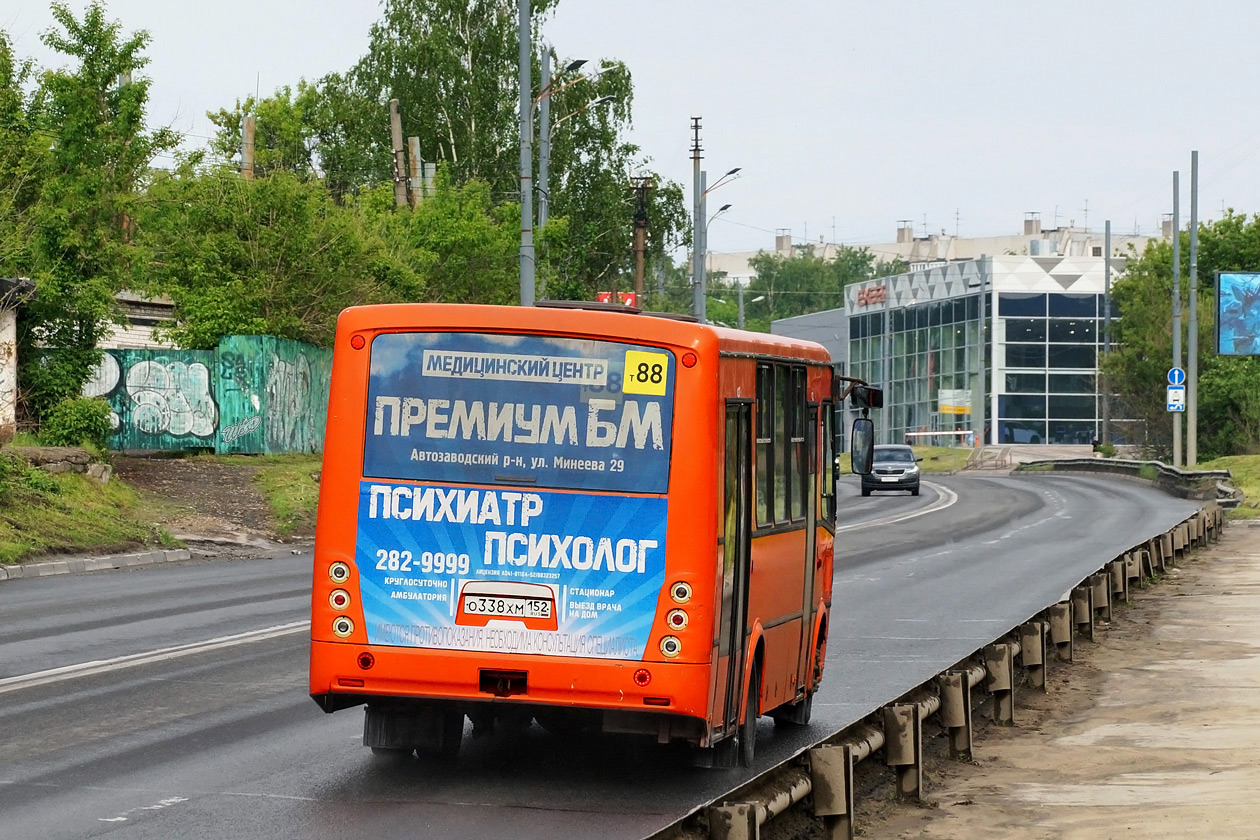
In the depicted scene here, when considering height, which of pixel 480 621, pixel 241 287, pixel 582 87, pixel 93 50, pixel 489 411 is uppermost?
pixel 582 87

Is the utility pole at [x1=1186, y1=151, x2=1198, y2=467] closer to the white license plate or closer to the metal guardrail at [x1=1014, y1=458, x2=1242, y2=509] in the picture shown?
the metal guardrail at [x1=1014, y1=458, x2=1242, y2=509]

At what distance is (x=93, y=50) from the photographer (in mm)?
35094

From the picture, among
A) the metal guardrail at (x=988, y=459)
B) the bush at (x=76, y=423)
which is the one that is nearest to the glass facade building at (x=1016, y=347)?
the metal guardrail at (x=988, y=459)

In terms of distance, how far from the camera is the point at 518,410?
953 cm

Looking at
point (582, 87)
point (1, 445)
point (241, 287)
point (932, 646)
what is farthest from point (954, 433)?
point (932, 646)

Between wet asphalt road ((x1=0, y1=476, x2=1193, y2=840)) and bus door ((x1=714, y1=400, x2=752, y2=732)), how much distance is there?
1.68ft

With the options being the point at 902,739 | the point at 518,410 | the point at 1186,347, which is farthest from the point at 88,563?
the point at 1186,347

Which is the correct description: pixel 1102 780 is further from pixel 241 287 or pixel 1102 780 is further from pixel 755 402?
pixel 241 287

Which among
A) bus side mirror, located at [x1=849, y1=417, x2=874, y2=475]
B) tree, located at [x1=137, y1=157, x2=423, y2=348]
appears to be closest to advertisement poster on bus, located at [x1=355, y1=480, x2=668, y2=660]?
→ bus side mirror, located at [x1=849, y1=417, x2=874, y2=475]

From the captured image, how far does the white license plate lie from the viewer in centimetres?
931

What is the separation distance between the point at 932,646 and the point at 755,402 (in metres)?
7.95

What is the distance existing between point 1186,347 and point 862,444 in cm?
7290

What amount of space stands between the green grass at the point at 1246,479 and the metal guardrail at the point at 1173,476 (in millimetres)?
446

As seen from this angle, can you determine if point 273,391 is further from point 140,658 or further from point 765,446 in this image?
point 765,446
